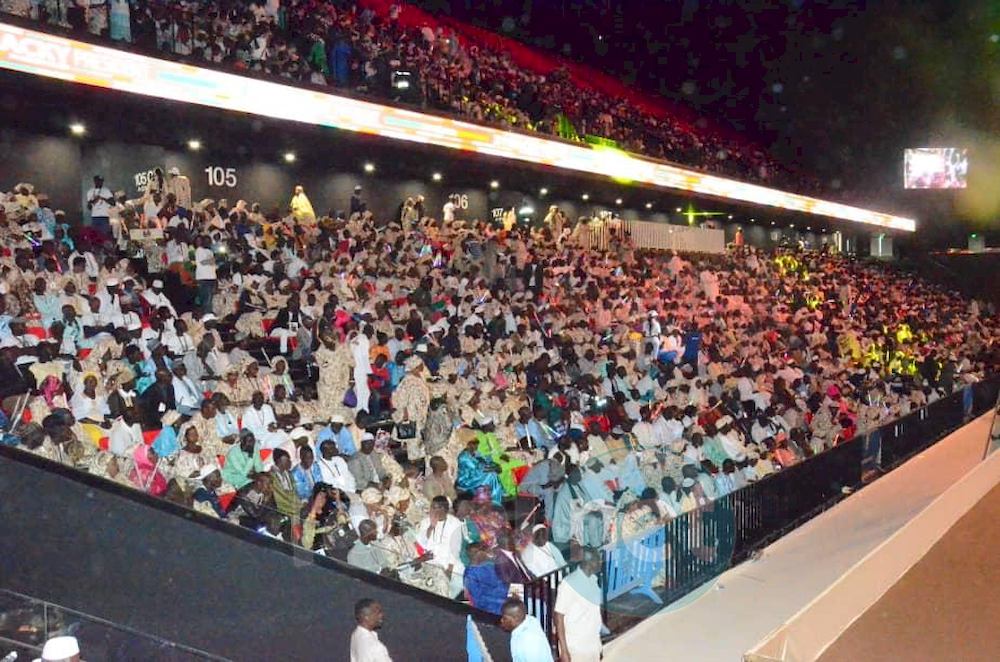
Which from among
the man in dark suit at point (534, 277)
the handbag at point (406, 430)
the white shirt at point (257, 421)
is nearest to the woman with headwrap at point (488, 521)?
the white shirt at point (257, 421)

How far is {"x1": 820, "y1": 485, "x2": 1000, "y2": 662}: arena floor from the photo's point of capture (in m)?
5.61

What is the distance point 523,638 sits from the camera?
18.4 ft

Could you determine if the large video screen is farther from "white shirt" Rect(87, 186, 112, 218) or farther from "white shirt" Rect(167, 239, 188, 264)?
"white shirt" Rect(167, 239, 188, 264)

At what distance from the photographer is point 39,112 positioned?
14.1 meters

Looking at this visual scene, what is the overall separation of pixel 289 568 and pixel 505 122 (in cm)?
1426

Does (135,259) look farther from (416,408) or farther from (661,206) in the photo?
(661,206)

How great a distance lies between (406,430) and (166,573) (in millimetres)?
4402

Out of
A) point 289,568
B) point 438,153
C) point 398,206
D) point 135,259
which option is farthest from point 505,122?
point 289,568

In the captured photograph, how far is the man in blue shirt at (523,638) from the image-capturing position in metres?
5.61

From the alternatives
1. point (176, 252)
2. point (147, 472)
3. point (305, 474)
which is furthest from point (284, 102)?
point (147, 472)

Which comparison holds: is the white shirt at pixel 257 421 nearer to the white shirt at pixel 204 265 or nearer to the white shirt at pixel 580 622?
the white shirt at pixel 580 622

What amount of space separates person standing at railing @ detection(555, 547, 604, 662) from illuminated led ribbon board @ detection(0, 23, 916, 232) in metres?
8.67

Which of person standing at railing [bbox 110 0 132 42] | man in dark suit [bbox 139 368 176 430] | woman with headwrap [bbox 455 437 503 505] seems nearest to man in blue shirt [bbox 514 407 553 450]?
woman with headwrap [bbox 455 437 503 505]

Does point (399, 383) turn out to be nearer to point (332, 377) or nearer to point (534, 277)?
point (332, 377)
